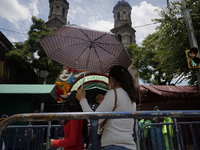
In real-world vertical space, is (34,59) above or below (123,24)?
below

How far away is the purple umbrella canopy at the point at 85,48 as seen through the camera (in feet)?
12.1

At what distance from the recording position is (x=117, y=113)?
4.83 feet

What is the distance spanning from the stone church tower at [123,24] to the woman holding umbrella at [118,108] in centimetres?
2723

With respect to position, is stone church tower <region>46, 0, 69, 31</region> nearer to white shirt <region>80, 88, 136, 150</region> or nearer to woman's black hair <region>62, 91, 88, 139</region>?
woman's black hair <region>62, 91, 88, 139</region>

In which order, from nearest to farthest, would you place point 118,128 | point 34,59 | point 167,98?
point 118,128 → point 167,98 → point 34,59

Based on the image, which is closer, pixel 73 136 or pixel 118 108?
pixel 118 108

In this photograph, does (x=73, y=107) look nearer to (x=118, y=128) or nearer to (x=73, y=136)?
(x=73, y=136)

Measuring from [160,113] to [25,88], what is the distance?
763 centimetres

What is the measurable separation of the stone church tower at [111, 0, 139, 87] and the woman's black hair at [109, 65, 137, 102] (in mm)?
27122

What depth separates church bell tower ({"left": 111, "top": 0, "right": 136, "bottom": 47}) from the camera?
2909 centimetres

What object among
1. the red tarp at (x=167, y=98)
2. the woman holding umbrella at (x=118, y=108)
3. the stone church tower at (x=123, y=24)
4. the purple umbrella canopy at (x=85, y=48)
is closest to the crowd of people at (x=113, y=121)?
the woman holding umbrella at (x=118, y=108)

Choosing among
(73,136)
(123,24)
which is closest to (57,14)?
(123,24)

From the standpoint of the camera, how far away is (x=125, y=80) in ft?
6.44

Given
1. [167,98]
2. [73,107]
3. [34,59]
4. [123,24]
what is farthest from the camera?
[123,24]
